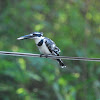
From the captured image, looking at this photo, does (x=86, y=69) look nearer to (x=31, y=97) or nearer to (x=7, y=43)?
(x=31, y=97)

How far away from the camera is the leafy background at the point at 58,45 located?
24.5ft

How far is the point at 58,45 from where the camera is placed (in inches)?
301

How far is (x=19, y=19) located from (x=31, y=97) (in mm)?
3474

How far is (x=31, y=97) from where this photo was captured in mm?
6992

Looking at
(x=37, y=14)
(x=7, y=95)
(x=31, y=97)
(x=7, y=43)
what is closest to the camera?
(x=31, y=97)

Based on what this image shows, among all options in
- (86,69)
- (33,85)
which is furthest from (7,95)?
(86,69)

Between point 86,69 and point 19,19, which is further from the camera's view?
point 19,19

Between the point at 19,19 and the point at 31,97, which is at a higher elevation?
the point at 19,19

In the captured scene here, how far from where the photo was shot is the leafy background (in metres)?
7.48

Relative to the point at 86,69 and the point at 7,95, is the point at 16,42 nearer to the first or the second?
the point at 7,95

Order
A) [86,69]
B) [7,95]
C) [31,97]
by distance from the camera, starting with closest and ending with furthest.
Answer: [31,97]
[86,69]
[7,95]

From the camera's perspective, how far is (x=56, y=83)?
7270mm

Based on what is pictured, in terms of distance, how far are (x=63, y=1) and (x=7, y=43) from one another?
7.64 feet

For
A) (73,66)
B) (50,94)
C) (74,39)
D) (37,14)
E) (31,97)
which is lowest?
(31,97)
